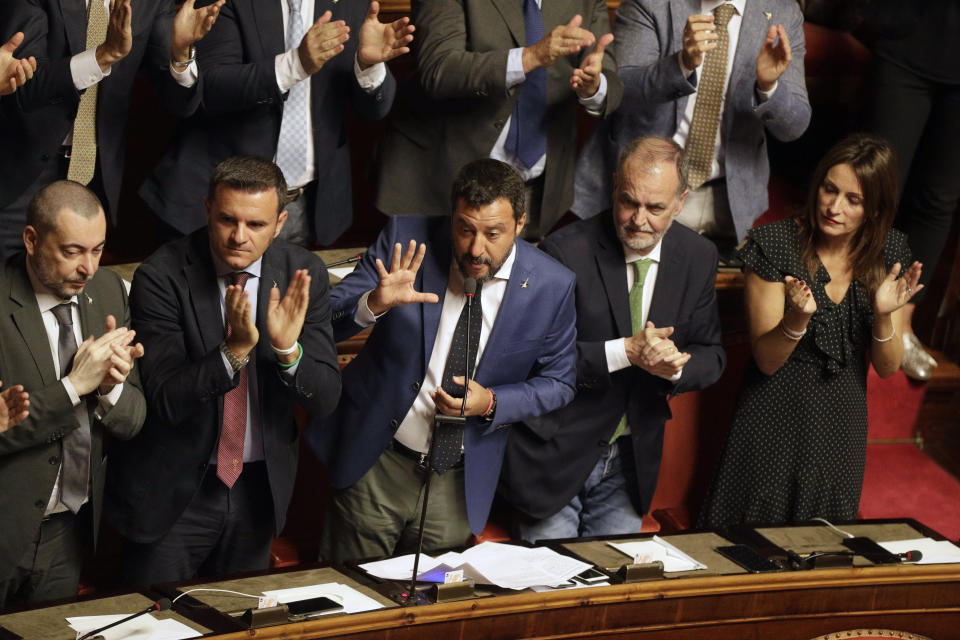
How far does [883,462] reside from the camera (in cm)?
340

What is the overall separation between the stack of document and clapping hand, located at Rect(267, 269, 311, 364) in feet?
1.41

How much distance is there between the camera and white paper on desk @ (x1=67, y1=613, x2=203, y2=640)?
1.88 m

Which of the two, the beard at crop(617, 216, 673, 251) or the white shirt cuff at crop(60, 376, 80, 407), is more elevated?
the beard at crop(617, 216, 673, 251)

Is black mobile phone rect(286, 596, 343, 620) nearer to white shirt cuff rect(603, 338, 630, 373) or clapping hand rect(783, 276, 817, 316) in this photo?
white shirt cuff rect(603, 338, 630, 373)

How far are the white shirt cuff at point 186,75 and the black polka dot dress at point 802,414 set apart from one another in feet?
4.23

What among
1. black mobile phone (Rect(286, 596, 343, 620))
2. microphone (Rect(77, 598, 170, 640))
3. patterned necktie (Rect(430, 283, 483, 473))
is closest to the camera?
microphone (Rect(77, 598, 170, 640))

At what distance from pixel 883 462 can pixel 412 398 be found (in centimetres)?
157

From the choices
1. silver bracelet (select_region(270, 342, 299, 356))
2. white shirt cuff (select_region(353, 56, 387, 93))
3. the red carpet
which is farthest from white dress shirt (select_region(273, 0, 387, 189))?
the red carpet

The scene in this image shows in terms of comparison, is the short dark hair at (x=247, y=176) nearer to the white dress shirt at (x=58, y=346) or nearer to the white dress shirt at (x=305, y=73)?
the white dress shirt at (x=58, y=346)

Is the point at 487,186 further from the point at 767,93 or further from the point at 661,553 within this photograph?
the point at 767,93

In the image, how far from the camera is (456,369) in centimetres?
246

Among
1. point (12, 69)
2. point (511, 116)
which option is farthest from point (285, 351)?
point (511, 116)

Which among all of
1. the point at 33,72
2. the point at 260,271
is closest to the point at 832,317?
the point at 260,271

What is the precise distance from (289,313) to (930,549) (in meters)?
1.36
